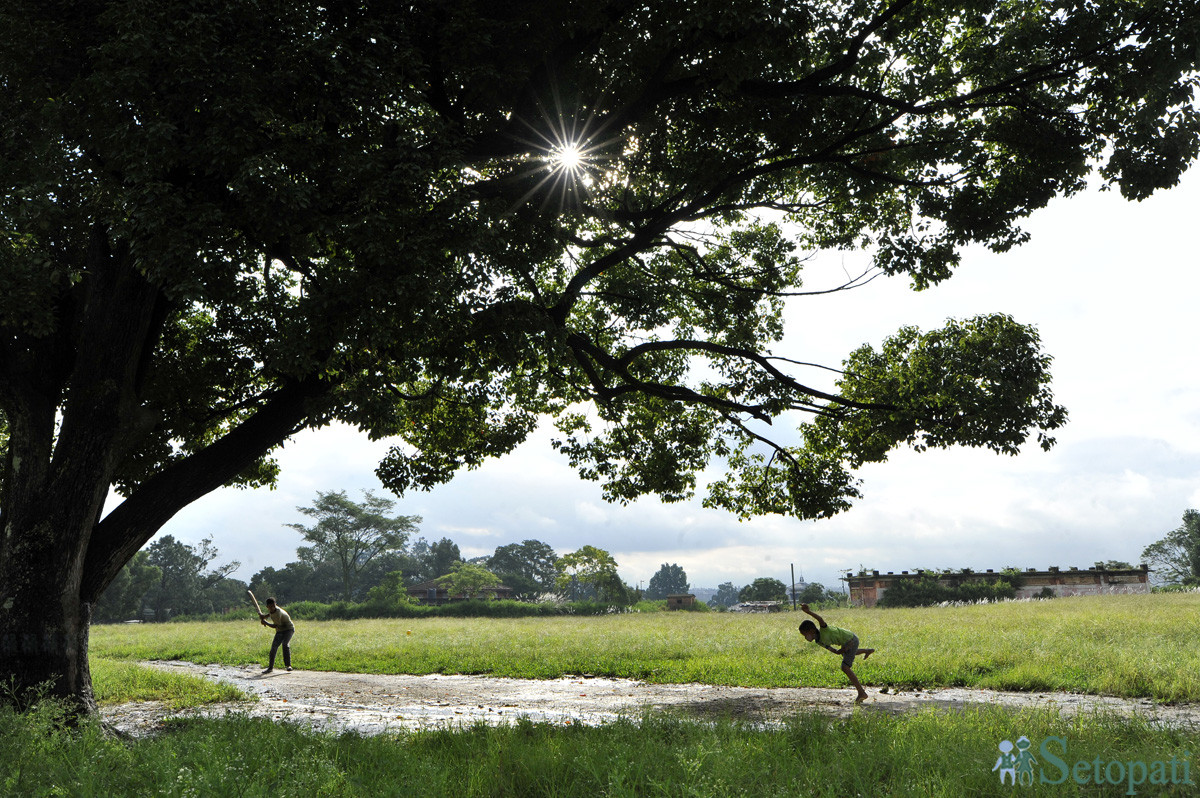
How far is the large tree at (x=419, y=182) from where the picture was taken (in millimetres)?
8203

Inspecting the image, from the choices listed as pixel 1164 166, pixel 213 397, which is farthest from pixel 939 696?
A: pixel 213 397

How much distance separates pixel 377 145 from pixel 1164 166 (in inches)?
392

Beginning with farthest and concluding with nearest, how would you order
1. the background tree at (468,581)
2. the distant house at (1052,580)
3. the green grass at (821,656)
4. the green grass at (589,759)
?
the background tree at (468,581), the distant house at (1052,580), the green grass at (821,656), the green grass at (589,759)

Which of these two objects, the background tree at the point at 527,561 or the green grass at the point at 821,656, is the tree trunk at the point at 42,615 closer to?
the green grass at the point at 821,656

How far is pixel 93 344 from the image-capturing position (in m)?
10.3

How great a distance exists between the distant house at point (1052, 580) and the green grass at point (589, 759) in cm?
6135

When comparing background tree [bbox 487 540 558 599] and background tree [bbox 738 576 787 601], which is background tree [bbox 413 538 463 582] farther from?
background tree [bbox 738 576 787 601]

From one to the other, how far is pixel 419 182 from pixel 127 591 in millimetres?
78583

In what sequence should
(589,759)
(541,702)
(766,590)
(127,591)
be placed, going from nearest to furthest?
(589,759) < (541,702) < (127,591) < (766,590)

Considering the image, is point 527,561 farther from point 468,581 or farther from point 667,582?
point 667,582

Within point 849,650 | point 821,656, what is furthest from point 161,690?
point 821,656

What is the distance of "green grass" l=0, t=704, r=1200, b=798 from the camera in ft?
18.5

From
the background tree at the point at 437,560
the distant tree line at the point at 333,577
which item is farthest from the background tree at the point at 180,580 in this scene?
the background tree at the point at 437,560

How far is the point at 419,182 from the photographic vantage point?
27.9ft
